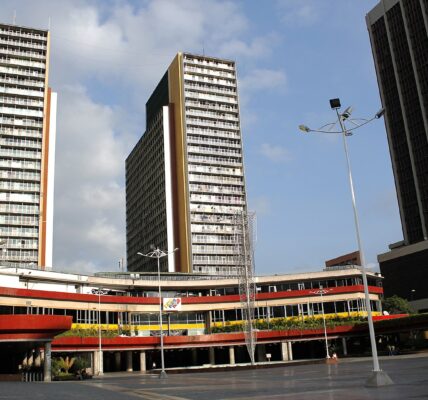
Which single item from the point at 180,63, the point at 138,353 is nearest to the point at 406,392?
the point at 138,353

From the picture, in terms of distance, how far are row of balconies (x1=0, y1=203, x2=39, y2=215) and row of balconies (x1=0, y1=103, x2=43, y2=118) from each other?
67.2ft

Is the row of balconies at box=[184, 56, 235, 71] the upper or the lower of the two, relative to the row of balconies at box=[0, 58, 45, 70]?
upper

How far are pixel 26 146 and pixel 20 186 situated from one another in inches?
357

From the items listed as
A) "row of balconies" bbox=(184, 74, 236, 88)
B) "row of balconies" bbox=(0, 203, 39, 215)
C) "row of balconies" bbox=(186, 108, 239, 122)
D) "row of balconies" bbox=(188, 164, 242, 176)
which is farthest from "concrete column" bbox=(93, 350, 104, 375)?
"row of balconies" bbox=(184, 74, 236, 88)

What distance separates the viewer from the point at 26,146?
110750mm

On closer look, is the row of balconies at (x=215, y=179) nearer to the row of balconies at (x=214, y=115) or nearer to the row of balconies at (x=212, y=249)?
the row of balconies at (x=214, y=115)

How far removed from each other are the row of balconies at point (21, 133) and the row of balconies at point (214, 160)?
3489 cm

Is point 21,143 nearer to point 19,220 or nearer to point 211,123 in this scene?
point 19,220

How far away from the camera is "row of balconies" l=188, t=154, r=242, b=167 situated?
126 m

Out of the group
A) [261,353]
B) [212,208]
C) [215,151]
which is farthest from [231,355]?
[215,151]

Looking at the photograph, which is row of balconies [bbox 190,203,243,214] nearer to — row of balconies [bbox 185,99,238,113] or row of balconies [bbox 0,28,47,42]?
row of balconies [bbox 185,99,238,113]

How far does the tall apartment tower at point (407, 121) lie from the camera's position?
11312 centimetres

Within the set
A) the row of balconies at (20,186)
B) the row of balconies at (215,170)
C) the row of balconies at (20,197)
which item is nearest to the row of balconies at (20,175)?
the row of balconies at (20,186)

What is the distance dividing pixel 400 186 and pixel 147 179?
2638 inches
